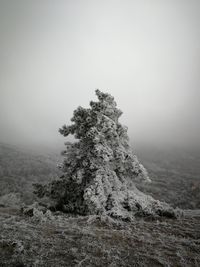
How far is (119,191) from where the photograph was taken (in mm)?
15516

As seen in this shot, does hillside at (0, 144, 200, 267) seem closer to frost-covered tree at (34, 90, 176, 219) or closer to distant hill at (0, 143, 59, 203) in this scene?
frost-covered tree at (34, 90, 176, 219)

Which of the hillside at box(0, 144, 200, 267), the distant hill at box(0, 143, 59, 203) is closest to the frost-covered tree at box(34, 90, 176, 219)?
the hillside at box(0, 144, 200, 267)

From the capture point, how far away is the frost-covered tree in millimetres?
14719

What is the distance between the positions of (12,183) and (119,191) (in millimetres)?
48500

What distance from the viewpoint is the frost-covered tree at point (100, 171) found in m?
14.7

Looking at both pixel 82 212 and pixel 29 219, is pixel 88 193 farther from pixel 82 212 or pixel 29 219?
pixel 29 219

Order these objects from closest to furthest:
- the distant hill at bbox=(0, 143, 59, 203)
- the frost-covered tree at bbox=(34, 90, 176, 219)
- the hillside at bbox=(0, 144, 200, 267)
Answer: the hillside at bbox=(0, 144, 200, 267)
the frost-covered tree at bbox=(34, 90, 176, 219)
the distant hill at bbox=(0, 143, 59, 203)

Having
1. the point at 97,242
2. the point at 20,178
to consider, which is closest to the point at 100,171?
the point at 97,242

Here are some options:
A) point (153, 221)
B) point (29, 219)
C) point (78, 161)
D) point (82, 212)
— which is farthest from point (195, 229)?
point (29, 219)

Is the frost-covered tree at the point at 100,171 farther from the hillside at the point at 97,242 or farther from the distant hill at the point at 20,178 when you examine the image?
the distant hill at the point at 20,178

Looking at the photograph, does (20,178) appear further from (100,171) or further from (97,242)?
(97,242)

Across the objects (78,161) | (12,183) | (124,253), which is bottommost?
(12,183)

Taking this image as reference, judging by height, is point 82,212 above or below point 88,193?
below

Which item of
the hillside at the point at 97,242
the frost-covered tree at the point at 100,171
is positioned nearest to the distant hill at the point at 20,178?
the frost-covered tree at the point at 100,171
